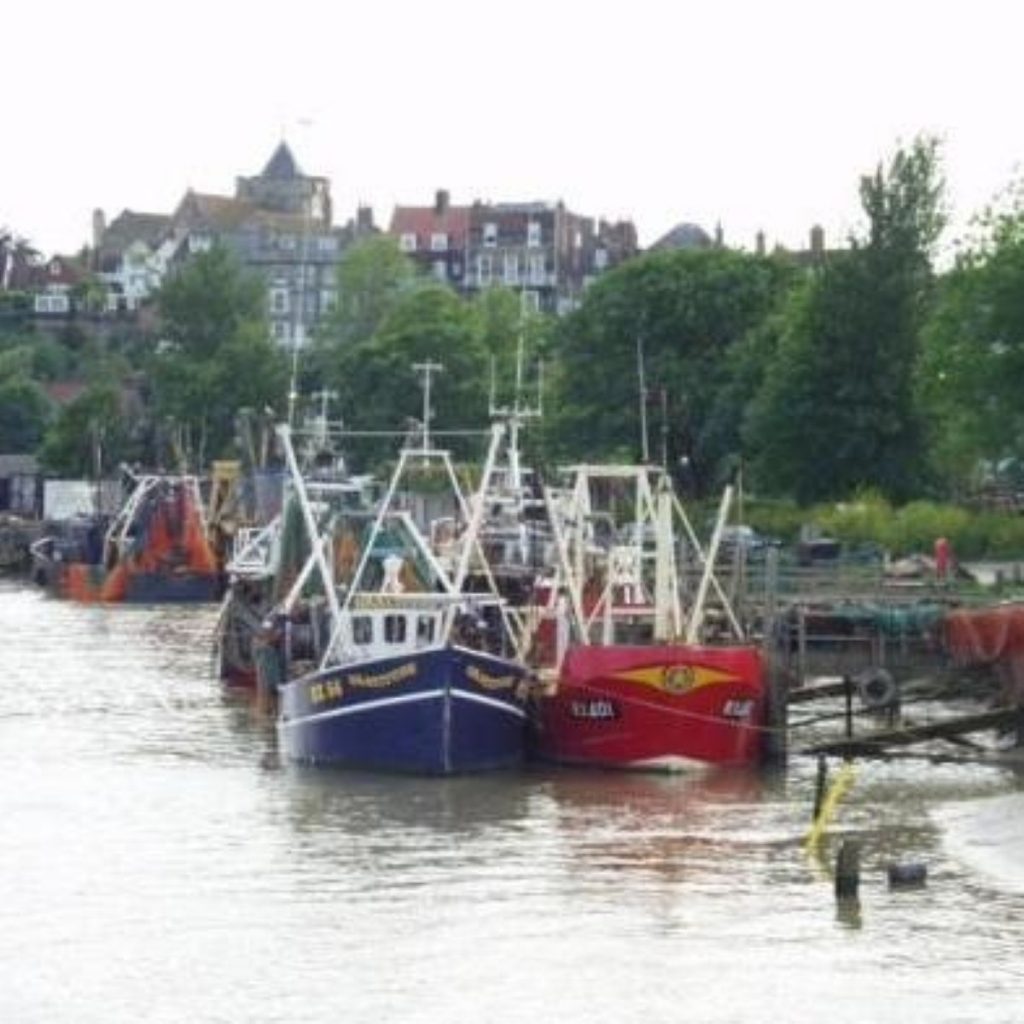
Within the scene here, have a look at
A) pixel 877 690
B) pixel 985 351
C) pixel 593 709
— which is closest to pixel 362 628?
pixel 593 709

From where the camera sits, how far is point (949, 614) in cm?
6756

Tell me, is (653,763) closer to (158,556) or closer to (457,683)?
(457,683)

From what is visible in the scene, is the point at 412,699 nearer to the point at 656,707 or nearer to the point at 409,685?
the point at 409,685

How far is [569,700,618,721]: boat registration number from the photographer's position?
175 feet

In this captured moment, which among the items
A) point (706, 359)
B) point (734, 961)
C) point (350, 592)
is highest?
point (706, 359)

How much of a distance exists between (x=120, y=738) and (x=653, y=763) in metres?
13.1

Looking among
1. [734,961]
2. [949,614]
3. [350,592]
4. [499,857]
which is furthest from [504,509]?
[734,961]

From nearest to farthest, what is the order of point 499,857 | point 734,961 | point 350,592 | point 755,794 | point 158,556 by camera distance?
point 734,961, point 499,857, point 755,794, point 350,592, point 158,556

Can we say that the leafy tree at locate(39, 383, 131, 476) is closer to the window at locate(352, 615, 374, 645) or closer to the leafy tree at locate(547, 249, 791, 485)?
the leafy tree at locate(547, 249, 791, 485)

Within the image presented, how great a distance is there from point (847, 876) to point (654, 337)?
9163cm

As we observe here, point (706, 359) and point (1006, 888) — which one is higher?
point (706, 359)

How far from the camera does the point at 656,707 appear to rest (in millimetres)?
52938

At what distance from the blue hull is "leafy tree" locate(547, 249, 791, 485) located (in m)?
72.7

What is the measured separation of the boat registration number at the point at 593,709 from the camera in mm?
53281
